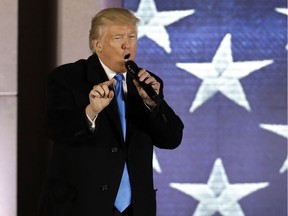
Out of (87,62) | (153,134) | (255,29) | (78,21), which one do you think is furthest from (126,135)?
(255,29)

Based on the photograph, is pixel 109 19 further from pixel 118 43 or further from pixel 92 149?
pixel 92 149

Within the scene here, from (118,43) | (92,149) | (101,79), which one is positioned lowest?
(92,149)

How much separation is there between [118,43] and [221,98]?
134cm

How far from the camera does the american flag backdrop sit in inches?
119

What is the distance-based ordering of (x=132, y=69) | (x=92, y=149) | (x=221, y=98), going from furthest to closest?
(x=221, y=98) < (x=92, y=149) < (x=132, y=69)

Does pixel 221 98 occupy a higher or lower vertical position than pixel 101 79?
lower

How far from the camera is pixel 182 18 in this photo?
3033mm

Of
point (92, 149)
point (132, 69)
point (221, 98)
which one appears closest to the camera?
point (132, 69)

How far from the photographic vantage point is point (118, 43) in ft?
5.97

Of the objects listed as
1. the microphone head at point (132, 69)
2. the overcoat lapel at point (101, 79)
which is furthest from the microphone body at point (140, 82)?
the overcoat lapel at point (101, 79)

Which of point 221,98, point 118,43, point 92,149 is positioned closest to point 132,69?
point 118,43

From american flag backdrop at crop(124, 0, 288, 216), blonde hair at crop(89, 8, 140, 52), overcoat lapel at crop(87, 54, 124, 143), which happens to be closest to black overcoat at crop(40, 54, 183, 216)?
overcoat lapel at crop(87, 54, 124, 143)

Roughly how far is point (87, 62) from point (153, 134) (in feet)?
1.01

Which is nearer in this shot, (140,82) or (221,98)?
(140,82)
